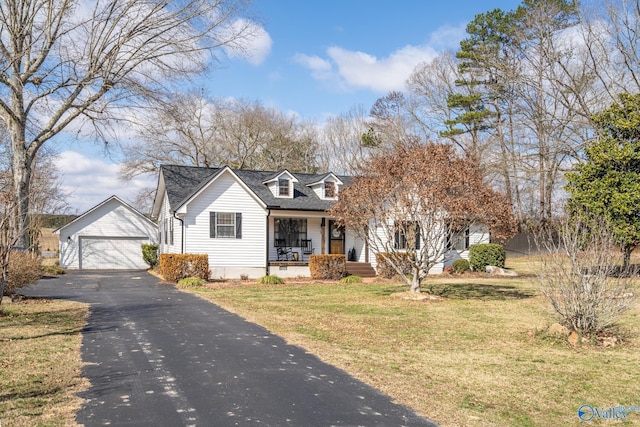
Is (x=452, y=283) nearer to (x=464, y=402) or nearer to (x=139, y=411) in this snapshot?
(x=464, y=402)

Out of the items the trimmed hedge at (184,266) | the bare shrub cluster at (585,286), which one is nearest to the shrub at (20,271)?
the trimmed hedge at (184,266)

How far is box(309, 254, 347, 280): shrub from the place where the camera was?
24.1 m

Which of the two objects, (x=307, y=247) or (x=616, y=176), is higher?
(x=616, y=176)

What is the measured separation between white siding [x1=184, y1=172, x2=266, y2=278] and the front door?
388 centimetres

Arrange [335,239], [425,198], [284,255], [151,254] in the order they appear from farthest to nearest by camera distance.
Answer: [151,254], [335,239], [284,255], [425,198]

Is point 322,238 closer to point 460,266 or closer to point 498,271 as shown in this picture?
point 460,266

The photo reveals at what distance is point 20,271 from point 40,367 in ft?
28.5

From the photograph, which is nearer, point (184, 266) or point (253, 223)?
point (184, 266)

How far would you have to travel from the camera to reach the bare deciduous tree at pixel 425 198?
Result: 15336mm

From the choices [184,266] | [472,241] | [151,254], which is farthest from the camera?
[151,254]

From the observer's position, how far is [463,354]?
29.0ft

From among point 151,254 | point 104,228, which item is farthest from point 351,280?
point 104,228

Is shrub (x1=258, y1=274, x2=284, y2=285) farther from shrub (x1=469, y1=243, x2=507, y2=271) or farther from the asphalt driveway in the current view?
shrub (x1=469, y1=243, x2=507, y2=271)

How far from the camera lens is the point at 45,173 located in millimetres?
37344
